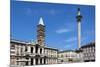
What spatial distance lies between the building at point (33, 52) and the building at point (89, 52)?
0.35 metres

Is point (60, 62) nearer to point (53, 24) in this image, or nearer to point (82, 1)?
point (53, 24)

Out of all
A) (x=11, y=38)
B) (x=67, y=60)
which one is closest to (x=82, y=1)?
(x=67, y=60)

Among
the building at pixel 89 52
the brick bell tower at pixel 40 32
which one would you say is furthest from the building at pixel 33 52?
the building at pixel 89 52

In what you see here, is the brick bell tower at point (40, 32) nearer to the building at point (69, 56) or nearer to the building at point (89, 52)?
the building at point (69, 56)

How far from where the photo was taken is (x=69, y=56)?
2.93 metres

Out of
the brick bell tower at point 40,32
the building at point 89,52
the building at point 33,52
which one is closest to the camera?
the building at point 33,52

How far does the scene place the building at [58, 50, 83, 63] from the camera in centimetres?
288

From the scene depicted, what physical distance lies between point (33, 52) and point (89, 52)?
66 centimetres

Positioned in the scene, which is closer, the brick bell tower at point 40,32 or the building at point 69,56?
the brick bell tower at point 40,32

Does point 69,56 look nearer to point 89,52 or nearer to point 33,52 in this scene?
point 89,52

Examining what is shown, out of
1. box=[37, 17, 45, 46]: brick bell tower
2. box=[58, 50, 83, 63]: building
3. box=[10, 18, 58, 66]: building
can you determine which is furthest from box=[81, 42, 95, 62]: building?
box=[37, 17, 45, 46]: brick bell tower

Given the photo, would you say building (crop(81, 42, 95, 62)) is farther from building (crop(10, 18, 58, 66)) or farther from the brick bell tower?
the brick bell tower

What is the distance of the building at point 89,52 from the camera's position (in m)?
3.01

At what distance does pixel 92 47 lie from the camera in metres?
3.05
